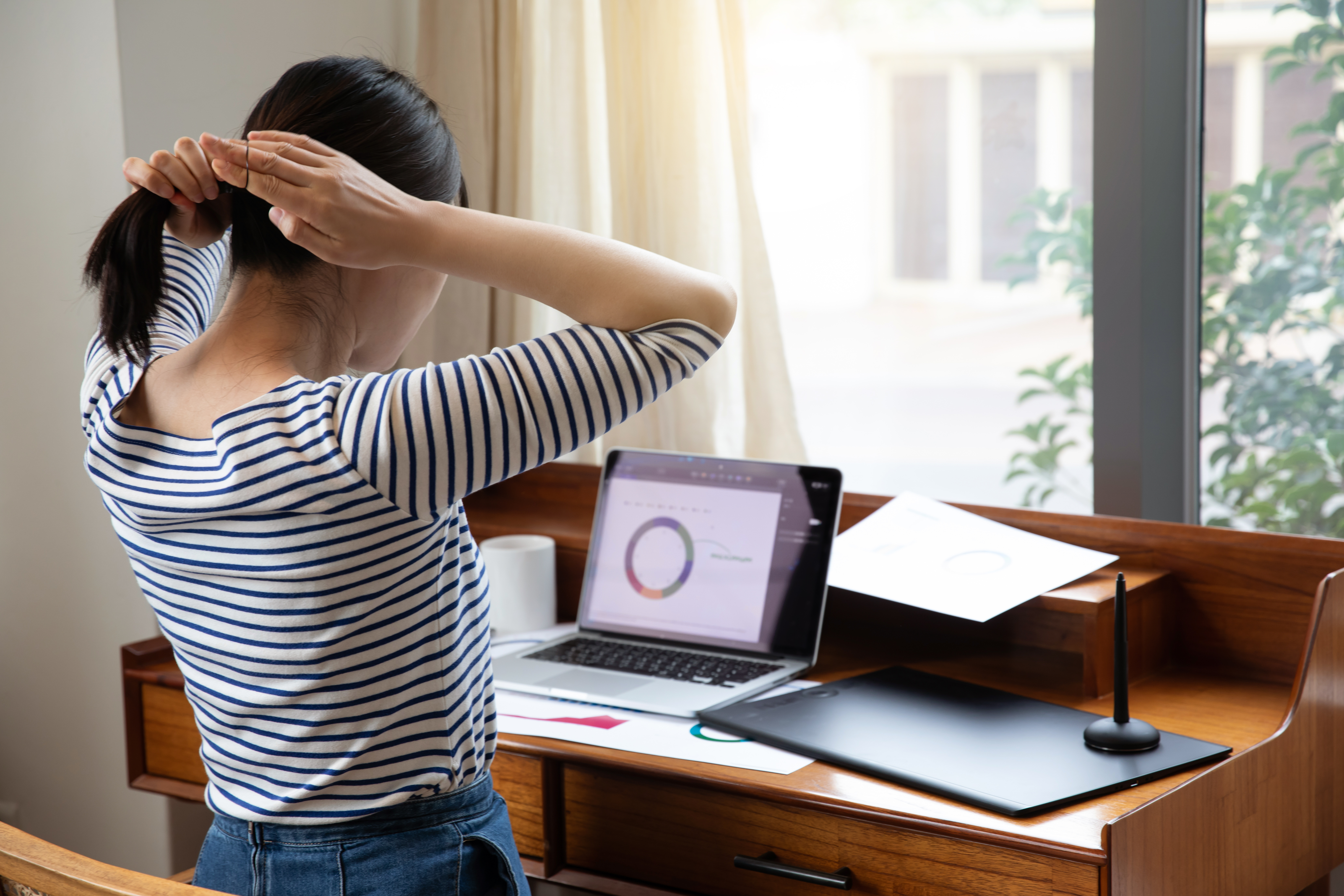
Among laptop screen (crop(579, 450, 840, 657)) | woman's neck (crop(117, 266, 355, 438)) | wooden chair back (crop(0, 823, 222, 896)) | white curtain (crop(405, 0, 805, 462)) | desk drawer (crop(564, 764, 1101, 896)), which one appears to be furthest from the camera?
white curtain (crop(405, 0, 805, 462))

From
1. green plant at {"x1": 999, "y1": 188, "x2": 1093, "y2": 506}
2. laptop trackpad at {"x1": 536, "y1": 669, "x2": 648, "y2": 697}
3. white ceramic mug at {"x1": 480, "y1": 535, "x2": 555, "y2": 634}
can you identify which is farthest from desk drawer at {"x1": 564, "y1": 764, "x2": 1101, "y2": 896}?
green plant at {"x1": 999, "y1": 188, "x2": 1093, "y2": 506}

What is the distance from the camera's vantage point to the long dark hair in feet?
2.62

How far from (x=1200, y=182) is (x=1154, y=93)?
137 millimetres

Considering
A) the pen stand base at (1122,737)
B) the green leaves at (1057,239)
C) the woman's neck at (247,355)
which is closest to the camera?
the woman's neck at (247,355)

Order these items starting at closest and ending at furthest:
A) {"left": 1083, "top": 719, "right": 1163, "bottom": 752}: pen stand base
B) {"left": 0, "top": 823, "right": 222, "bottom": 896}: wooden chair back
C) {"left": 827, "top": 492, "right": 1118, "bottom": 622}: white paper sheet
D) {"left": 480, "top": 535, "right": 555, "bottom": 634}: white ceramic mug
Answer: {"left": 0, "top": 823, "right": 222, "bottom": 896}: wooden chair back → {"left": 1083, "top": 719, "right": 1163, "bottom": 752}: pen stand base → {"left": 827, "top": 492, "right": 1118, "bottom": 622}: white paper sheet → {"left": 480, "top": 535, "right": 555, "bottom": 634}: white ceramic mug

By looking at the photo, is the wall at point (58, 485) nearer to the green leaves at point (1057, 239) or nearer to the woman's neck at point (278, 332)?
the woman's neck at point (278, 332)

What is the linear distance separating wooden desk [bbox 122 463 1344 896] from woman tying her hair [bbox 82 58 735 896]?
0.80 feet

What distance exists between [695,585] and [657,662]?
11 centimetres

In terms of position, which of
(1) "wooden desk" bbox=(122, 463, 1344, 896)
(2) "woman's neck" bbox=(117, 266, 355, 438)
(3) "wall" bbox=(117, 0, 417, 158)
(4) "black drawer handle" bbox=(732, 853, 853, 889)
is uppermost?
(3) "wall" bbox=(117, 0, 417, 158)

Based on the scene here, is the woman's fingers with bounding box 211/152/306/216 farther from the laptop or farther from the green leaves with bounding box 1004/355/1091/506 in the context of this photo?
the green leaves with bounding box 1004/355/1091/506

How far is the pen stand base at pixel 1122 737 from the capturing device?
101cm

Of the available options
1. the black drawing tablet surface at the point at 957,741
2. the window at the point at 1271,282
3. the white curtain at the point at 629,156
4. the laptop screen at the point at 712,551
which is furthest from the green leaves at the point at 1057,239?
the black drawing tablet surface at the point at 957,741

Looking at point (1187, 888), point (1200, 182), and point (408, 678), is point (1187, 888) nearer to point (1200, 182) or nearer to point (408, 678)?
point (408, 678)

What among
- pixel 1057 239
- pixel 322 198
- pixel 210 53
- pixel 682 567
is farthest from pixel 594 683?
pixel 1057 239
